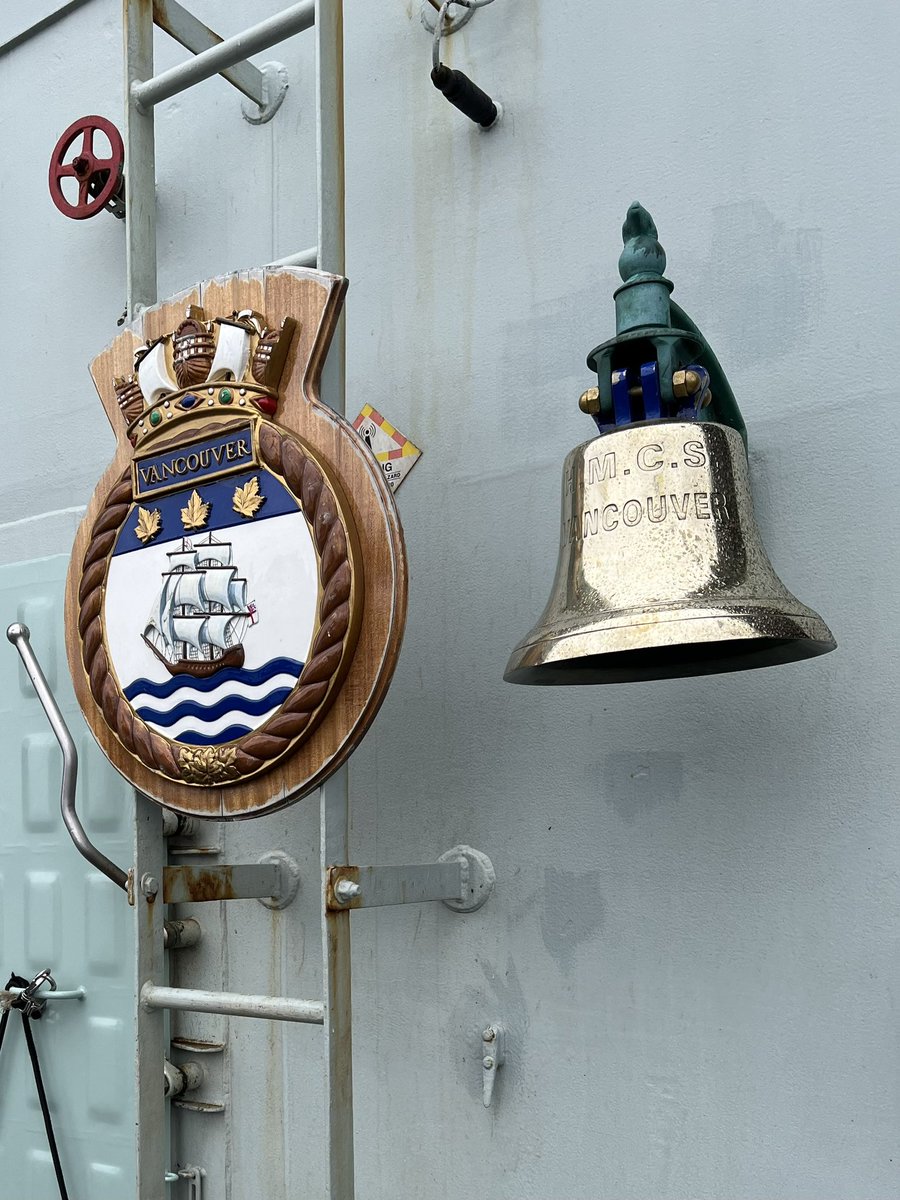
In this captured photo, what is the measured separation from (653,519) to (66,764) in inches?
48.7

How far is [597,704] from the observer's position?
1.78 m

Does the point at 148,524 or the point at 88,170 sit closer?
the point at 148,524

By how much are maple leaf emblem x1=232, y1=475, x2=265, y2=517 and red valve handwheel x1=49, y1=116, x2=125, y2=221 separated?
1.06m

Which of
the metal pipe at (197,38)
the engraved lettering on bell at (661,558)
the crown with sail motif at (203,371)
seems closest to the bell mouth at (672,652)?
the engraved lettering on bell at (661,558)

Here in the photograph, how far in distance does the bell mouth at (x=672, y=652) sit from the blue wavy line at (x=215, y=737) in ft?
1.28

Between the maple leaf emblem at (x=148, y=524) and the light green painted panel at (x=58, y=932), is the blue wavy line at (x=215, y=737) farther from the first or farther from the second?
the light green painted panel at (x=58, y=932)

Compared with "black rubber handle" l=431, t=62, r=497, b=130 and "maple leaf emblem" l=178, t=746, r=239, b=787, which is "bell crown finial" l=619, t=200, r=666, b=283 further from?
"maple leaf emblem" l=178, t=746, r=239, b=787

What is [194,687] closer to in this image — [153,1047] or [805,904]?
[153,1047]

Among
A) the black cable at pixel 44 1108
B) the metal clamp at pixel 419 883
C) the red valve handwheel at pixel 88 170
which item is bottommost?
the black cable at pixel 44 1108

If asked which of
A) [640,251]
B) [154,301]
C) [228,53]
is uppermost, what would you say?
[228,53]

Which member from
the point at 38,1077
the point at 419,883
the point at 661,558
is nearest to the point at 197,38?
the point at 661,558

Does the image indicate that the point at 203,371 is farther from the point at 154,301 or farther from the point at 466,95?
the point at 466,95

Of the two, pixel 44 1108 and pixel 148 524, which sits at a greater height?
pixel 148 524

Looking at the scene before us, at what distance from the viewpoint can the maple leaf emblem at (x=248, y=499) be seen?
1652mm
